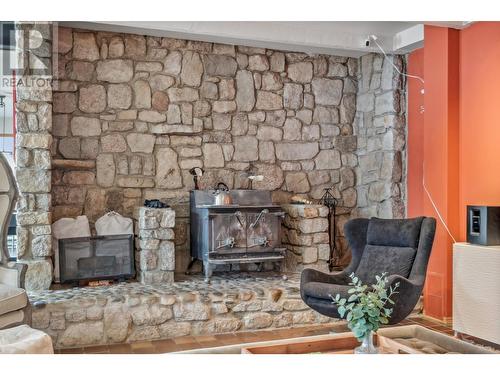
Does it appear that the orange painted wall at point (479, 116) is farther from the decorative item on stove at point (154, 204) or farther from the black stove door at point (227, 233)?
the decorative item on stove at point (154, 204)

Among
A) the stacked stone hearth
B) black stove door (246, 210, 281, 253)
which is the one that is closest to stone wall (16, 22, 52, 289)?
the stacked stone hearth

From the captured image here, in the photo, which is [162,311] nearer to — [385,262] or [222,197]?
[222,197]

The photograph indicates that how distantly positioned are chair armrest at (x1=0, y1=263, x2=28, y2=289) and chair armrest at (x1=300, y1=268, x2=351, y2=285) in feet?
6.45

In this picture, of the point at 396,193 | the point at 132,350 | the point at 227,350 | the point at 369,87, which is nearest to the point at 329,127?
the point at 369,87

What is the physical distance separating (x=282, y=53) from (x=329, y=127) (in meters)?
0.97

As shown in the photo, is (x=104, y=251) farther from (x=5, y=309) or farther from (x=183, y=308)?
(x=5, y=309)

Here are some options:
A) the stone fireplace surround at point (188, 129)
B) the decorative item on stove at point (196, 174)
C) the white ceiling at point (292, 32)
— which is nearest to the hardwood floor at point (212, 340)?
the stone fireplace surround at point (188, 129)

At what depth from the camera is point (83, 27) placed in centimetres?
493

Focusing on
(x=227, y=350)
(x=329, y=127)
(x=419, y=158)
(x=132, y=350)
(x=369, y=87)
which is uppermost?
(x=369, y=87)

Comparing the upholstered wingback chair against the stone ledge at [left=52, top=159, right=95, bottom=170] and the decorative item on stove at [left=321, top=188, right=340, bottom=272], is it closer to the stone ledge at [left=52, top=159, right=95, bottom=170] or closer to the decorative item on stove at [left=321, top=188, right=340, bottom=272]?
the stone ledge at [left=52, top=159, right=95, bottom=170]

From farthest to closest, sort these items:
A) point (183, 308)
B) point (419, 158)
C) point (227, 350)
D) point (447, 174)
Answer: point (419, 158)
point (447, 174)
point (183, 308)
point (227, 350)

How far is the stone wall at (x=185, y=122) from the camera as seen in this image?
4.97 meters

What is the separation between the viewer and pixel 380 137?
5.68 metres

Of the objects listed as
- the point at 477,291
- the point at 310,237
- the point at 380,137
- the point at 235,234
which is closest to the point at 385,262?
the point at 477,291
